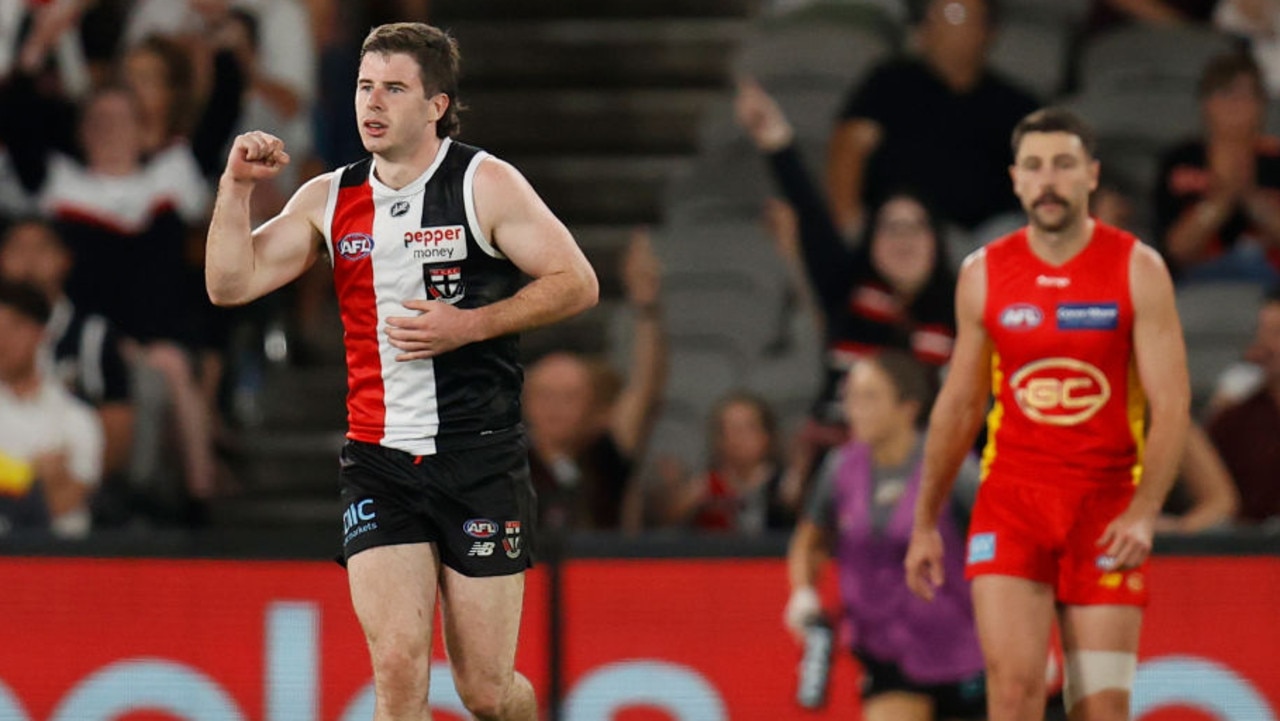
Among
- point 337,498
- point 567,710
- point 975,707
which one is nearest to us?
point 975,707

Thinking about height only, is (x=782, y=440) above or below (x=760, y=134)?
below

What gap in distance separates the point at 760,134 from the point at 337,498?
10.1 feet

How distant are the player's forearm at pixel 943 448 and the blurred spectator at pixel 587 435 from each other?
2.85m

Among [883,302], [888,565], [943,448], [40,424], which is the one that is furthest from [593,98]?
[943,448]

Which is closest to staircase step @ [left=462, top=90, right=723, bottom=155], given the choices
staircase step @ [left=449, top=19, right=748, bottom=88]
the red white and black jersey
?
staircase step @ [left=449, top=19, right=748, bottom=88]

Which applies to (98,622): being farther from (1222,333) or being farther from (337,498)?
(1222,333)

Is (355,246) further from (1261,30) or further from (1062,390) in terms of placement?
(1261,30)

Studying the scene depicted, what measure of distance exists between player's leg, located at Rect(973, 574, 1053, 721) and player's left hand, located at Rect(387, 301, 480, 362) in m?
1.94

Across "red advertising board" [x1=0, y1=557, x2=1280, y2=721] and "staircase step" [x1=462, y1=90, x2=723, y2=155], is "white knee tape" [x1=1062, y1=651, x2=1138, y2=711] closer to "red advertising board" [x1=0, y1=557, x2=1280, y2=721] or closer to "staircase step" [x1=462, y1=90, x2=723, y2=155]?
"red advertising board" [x1=0, y1=557, x2=1280, y2=721]

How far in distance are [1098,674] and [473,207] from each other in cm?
248

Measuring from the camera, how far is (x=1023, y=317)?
7.03 metres

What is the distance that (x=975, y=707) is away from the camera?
333 inches

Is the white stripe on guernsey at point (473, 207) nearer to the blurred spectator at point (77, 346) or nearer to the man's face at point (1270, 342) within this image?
the man's face at point (1270, 342)

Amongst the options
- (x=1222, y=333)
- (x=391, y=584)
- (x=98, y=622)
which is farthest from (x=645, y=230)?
(x=391, y=584)
